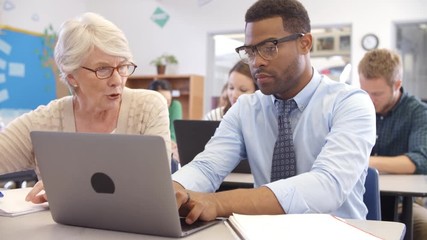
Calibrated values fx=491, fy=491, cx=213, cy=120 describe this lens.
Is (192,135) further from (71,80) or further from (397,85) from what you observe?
(397,85)

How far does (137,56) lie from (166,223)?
642cm

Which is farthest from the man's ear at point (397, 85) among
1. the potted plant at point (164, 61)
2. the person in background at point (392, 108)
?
the potted plant at point (164, 61)

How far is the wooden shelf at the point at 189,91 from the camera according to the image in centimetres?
653

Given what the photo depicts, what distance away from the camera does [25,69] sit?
239 inches

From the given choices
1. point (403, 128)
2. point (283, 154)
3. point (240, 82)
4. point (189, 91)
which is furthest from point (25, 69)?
point (283, 154)

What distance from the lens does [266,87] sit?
152 centimetres

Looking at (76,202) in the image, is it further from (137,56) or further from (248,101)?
(137,56)

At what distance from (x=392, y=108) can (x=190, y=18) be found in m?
4.56

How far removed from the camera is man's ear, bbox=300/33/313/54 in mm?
1554

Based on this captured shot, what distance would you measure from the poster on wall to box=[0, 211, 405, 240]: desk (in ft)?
17.0

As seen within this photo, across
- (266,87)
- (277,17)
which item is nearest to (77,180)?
(266,87)

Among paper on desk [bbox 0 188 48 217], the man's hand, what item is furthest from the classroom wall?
the man's hand

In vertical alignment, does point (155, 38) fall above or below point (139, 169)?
above

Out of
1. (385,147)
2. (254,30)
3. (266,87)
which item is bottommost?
(385,147)
